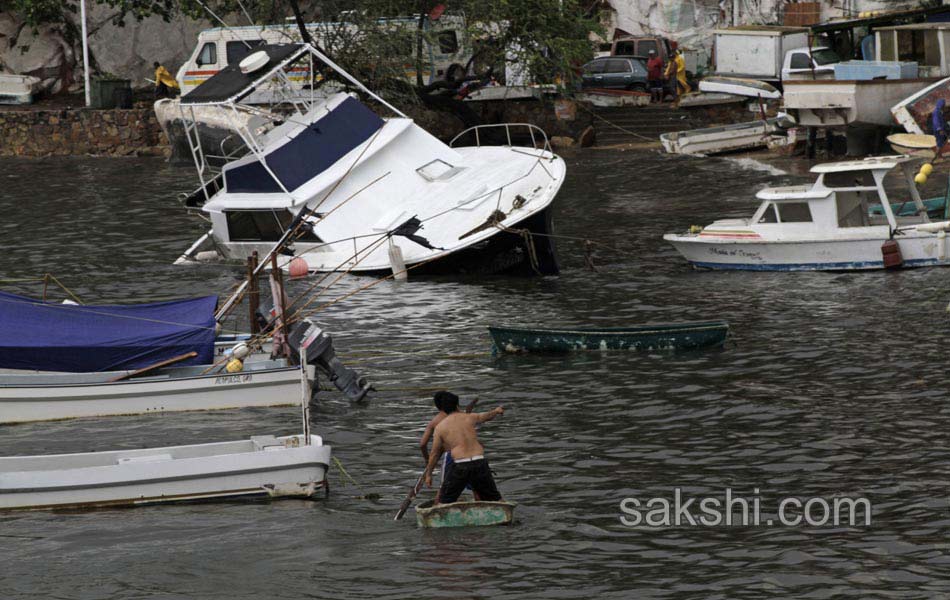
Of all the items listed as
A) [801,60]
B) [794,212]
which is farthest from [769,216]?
[801,60]

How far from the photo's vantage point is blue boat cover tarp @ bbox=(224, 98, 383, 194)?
2769cm

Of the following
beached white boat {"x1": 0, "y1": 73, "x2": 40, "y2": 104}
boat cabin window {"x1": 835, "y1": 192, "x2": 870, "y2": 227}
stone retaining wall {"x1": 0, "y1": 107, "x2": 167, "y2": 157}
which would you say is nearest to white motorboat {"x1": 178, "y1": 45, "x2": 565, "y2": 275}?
boat cabin window {"x1": 835, "y1": 192, "x2": 870, "y2": 227}

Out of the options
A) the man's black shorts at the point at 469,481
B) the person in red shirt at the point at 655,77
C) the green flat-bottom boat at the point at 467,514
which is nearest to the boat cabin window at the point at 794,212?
the man's black shorts at the point at 469,481

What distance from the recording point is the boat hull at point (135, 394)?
1833cm

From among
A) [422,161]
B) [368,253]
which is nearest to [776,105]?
[422,161]

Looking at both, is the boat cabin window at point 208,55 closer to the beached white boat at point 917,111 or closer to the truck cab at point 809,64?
the truck cab at point 809,64

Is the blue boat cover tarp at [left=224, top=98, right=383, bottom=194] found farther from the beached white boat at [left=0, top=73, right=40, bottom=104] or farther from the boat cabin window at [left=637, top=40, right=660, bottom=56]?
the beached white boat at [left=0, top=73, right=40, bottom=104]

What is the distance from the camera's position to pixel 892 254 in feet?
81.3

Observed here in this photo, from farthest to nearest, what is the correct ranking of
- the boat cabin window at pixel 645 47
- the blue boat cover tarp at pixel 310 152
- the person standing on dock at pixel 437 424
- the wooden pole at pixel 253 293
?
the boat cabin window at pixel 645 47 → the blue boat cover tarp at pixel 310 152 → the wooden pole at pixel 253 293 → the person standing on dock at pixel 437 424

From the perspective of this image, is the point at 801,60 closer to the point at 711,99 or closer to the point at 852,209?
the point at 711,99

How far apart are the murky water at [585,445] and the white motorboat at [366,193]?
681mm

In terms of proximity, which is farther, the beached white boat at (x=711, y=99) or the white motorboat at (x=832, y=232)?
the beached white boat at (x=711, y=99)

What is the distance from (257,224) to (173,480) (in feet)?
43.4

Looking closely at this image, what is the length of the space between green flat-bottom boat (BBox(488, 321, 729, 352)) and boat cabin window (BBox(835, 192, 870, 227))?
5.74 m
